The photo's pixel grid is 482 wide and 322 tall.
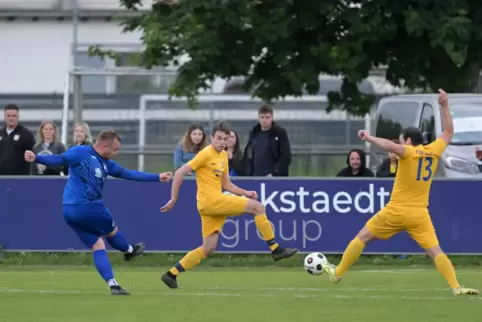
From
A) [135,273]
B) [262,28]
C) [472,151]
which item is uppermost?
[262,28]

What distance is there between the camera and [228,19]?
2322 cm

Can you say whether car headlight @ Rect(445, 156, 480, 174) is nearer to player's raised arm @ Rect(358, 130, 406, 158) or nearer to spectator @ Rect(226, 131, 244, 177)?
spectator @ Rect(226, 131, 244, 177)

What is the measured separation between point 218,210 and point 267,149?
489 centimetres

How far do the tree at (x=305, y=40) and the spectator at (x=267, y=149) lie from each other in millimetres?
3588

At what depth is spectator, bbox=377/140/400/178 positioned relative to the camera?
65.9ft

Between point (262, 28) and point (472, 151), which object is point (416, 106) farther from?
point (262, 28)

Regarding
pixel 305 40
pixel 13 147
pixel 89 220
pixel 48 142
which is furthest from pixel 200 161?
pixel 305 40

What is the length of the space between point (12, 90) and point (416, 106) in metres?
16.8

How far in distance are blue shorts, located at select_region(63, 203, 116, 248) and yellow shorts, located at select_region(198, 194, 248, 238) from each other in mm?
1243

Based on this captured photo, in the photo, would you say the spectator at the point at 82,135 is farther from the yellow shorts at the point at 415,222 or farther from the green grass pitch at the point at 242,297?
the yellow shorts at the point at 415,222

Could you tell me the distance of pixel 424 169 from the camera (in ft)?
46.6

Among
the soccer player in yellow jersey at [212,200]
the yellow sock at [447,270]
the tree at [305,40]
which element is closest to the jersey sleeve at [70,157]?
the soccer player in yellow jersey at [212,200]

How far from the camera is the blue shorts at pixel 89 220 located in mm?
14188

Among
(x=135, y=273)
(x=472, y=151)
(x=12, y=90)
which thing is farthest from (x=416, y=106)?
(x=12, y=90)
